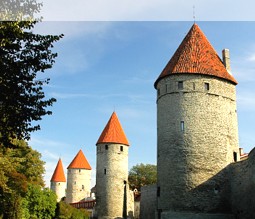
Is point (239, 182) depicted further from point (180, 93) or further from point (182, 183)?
point (180, 93)

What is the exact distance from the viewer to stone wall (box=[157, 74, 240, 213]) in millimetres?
20438

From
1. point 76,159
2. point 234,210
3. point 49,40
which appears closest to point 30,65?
point 49,40

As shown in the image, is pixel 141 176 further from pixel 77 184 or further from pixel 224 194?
pixel 224 194

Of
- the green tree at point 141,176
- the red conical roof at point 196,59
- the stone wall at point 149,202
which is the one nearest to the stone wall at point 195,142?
the red conical roof at point 196,59

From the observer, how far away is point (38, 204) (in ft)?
92.7

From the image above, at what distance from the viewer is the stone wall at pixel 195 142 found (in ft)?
67.1

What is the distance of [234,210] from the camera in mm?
20312

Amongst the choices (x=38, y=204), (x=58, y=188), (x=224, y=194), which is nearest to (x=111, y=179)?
(x=38, y=204)

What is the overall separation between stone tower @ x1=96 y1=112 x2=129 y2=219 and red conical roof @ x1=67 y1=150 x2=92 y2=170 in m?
15.6

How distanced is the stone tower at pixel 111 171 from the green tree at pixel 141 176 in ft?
45.1

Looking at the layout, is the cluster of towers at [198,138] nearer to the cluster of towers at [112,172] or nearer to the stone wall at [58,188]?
the cluster of towers at [112,172]

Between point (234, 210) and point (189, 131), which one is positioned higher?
point (189, 131)

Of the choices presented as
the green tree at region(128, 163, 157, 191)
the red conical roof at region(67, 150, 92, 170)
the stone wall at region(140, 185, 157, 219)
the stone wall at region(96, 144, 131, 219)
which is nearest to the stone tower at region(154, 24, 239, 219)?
the stone wall at region(140, 185, 157, 219)

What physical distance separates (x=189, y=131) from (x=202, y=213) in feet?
14.1
